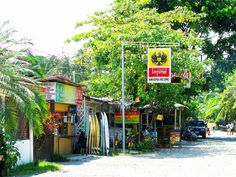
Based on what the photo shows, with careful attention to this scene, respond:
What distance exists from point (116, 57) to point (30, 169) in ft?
39.2

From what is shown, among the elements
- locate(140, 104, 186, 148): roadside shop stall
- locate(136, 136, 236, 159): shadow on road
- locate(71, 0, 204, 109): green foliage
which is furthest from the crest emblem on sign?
locate(140, 104, 186, 148): roadside shop stall

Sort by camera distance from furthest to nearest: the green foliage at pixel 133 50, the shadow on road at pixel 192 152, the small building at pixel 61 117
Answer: the green foliage at pixel 133 50, the shadow on road at pixel 192 152, the small building at pixel 61 117

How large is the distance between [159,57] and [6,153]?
10.4 metres

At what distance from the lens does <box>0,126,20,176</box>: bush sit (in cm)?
1360

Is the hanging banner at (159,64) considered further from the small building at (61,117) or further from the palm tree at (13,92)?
the palm tree at (13,92)

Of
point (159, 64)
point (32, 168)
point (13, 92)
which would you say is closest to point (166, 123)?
point (159, 64)

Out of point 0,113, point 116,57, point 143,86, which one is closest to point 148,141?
point 143,86

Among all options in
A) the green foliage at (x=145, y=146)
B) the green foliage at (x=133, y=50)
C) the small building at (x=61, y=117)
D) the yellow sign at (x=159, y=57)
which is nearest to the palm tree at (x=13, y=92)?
the small building at (x=61, y=117)

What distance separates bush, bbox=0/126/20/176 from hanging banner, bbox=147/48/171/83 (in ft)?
31.7

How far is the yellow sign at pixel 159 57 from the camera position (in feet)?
72.1

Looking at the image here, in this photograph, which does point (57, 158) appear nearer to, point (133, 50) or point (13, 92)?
point (13, 92)

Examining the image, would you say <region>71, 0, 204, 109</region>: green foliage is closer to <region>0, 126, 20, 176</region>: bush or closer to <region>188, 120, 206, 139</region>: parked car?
<region>0, 126, 20, 176</region>: bush

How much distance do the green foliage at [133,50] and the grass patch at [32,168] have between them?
10.1 metres

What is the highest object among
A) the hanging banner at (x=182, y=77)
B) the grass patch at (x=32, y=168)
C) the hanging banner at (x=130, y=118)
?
the hanging banner at (x=182, y=77)
